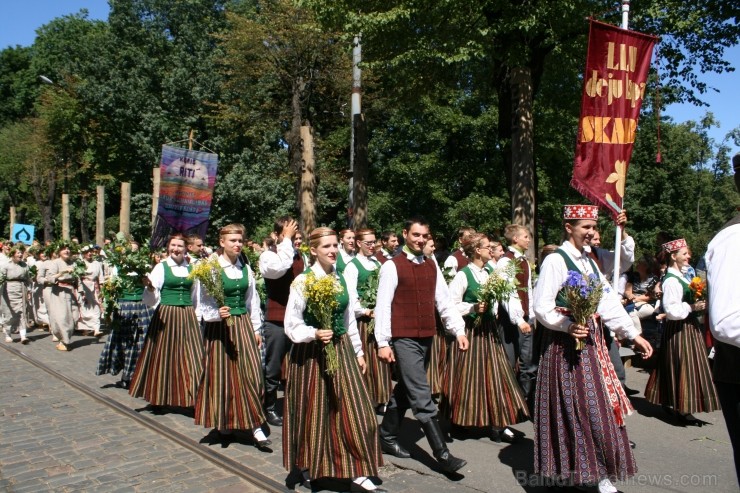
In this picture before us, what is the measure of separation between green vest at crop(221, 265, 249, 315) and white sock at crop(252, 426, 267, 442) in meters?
1.08

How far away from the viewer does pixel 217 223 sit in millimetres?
29938

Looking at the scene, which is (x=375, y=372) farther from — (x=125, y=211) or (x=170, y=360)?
(x=125, y=211)

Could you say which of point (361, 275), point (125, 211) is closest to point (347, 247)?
point (361, 275)

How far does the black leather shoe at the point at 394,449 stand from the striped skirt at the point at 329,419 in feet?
3.30

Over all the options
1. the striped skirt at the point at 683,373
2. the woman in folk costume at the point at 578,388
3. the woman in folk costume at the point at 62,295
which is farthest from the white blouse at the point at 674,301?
the woman in folk costume at the point at 62,295

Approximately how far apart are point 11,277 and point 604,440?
13327 mm

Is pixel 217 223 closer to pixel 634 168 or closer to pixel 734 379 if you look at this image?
Result: pixel 634 168

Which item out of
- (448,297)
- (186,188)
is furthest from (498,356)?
(186,188)

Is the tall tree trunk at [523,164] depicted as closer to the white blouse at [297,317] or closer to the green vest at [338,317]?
the green vest at [338,317]

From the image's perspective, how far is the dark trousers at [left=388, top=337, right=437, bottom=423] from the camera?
5.29 metres

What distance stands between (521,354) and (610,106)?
292 cm

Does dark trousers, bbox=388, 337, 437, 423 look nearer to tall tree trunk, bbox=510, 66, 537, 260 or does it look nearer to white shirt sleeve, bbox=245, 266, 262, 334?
white shirt sleeve, bbox=245, 266, 262, 334

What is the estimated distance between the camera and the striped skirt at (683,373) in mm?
6891

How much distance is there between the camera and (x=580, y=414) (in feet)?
14.9
